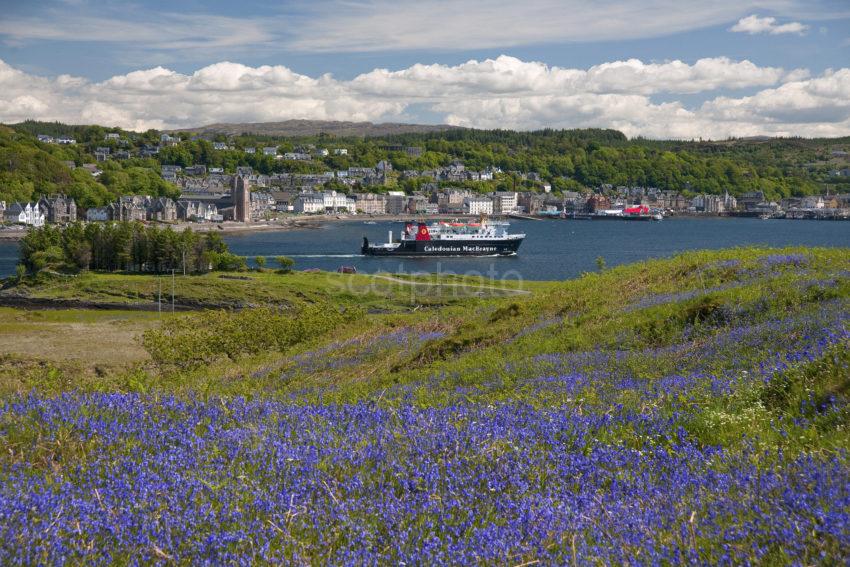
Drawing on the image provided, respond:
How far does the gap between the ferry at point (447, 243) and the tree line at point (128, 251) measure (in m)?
28.8

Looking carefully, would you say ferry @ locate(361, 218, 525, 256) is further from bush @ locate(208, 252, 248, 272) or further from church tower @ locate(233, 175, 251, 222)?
church tower @ locate(233, 175, 251, 222)

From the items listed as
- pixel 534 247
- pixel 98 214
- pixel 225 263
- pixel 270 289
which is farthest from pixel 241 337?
pixel 98 214

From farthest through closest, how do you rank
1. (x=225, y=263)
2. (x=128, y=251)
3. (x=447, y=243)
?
(x=447, y=243) < (x=225, y=263) < (x=128, y=251)

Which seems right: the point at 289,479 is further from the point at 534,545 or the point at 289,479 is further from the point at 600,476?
the point at 600,476

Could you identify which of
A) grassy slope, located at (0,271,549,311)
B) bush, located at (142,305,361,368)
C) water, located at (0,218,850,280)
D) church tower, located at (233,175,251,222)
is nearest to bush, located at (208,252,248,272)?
grassy slope, located at (0,271,549,311)

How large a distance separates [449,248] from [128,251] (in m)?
40.6

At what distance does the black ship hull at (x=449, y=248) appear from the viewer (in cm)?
9894

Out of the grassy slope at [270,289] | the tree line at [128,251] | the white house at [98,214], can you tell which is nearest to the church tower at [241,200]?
the white house at [98,214]

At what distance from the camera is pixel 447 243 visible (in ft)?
327

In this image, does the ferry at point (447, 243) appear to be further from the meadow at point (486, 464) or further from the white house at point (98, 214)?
the white house at point (98, 214)

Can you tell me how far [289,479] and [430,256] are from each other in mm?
93585

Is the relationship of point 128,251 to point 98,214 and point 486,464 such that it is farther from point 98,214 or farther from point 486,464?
point 98,214

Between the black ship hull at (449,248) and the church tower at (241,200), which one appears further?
the church tower at (241,200)

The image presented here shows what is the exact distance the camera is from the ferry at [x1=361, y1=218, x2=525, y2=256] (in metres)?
98.9
